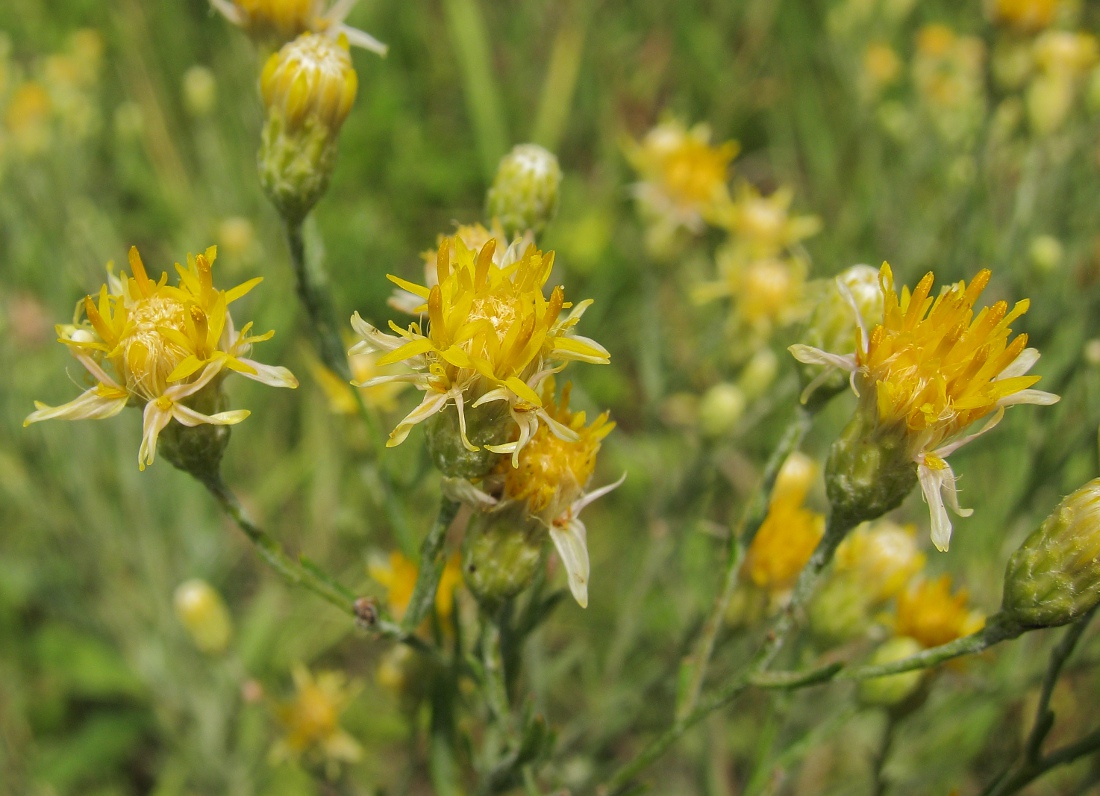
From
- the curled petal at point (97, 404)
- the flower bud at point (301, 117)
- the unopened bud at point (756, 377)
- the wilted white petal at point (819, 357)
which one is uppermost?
the flower bud at point (301, 117)

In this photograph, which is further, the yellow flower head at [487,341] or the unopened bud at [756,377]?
the unopened bud at [756,377]

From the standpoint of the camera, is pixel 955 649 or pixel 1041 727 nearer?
pixel 955 649

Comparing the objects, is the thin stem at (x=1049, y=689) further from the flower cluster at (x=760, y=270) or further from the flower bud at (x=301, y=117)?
the flower cluster at (x=760, y=270)

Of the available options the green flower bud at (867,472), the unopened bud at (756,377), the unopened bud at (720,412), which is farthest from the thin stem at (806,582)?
the unopened bud at (756,377)

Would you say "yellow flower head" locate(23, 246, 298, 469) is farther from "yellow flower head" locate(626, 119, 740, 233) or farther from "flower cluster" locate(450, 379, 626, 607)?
"yellow flower head" locate(626, 119, 740, 233)

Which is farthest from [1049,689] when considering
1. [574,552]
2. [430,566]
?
[430,566]

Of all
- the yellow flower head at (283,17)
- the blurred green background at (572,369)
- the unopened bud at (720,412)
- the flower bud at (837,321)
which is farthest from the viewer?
the blurred green background at (572,369)

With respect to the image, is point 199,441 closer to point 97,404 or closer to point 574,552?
point 97,404

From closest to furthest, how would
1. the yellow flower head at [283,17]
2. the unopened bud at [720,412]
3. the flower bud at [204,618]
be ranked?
1. the yellow flower head at [283,17]
2. the flower bud at [204,618]
3. the unopened bud at [720,412]
